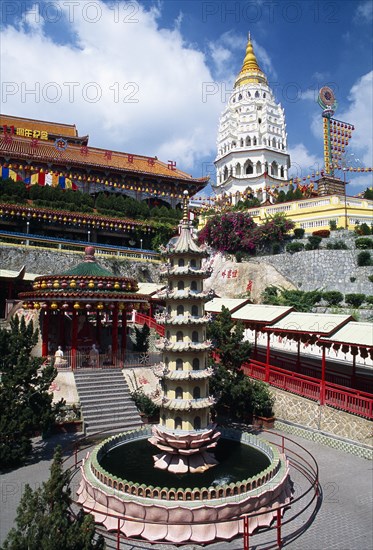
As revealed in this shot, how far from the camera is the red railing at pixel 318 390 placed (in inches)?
515

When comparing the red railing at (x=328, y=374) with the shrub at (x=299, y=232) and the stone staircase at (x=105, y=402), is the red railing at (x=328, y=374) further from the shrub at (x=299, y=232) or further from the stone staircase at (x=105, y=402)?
the shrub at (x=299, y=232)

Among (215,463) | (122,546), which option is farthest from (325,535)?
(122,546)

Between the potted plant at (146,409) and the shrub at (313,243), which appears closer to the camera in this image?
the potted plant at (146,409)

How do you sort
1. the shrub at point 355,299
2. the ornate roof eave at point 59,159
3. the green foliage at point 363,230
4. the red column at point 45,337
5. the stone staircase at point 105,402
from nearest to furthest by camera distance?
1. the stone staircase at point 105,402
2. the red column at point 45,337
3. the shrub at point 355,299
4. the green foliage at point 363,230
5. the ornate roof eave at point 59,159

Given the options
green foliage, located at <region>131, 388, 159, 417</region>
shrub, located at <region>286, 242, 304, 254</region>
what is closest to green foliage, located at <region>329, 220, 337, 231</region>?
shrub, located at <region>286, 242, 304, 254</region>

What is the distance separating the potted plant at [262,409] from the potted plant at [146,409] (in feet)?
11.8

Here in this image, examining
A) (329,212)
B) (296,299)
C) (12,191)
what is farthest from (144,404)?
(12,191)

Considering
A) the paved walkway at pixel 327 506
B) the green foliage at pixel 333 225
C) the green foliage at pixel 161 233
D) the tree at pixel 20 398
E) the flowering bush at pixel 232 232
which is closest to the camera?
the paved walkway at pixel 327 506

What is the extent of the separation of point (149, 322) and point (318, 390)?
1248 cm

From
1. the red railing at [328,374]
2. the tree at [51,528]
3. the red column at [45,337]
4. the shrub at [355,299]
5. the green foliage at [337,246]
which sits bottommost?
the tree at [51,528]

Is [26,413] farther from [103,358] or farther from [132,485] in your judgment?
[103,358]

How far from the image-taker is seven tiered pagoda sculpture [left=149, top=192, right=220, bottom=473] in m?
10.4

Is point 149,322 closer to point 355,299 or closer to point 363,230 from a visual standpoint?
point 355,299

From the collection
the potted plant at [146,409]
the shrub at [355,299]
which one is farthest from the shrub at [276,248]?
the potted plant at [146,409]
